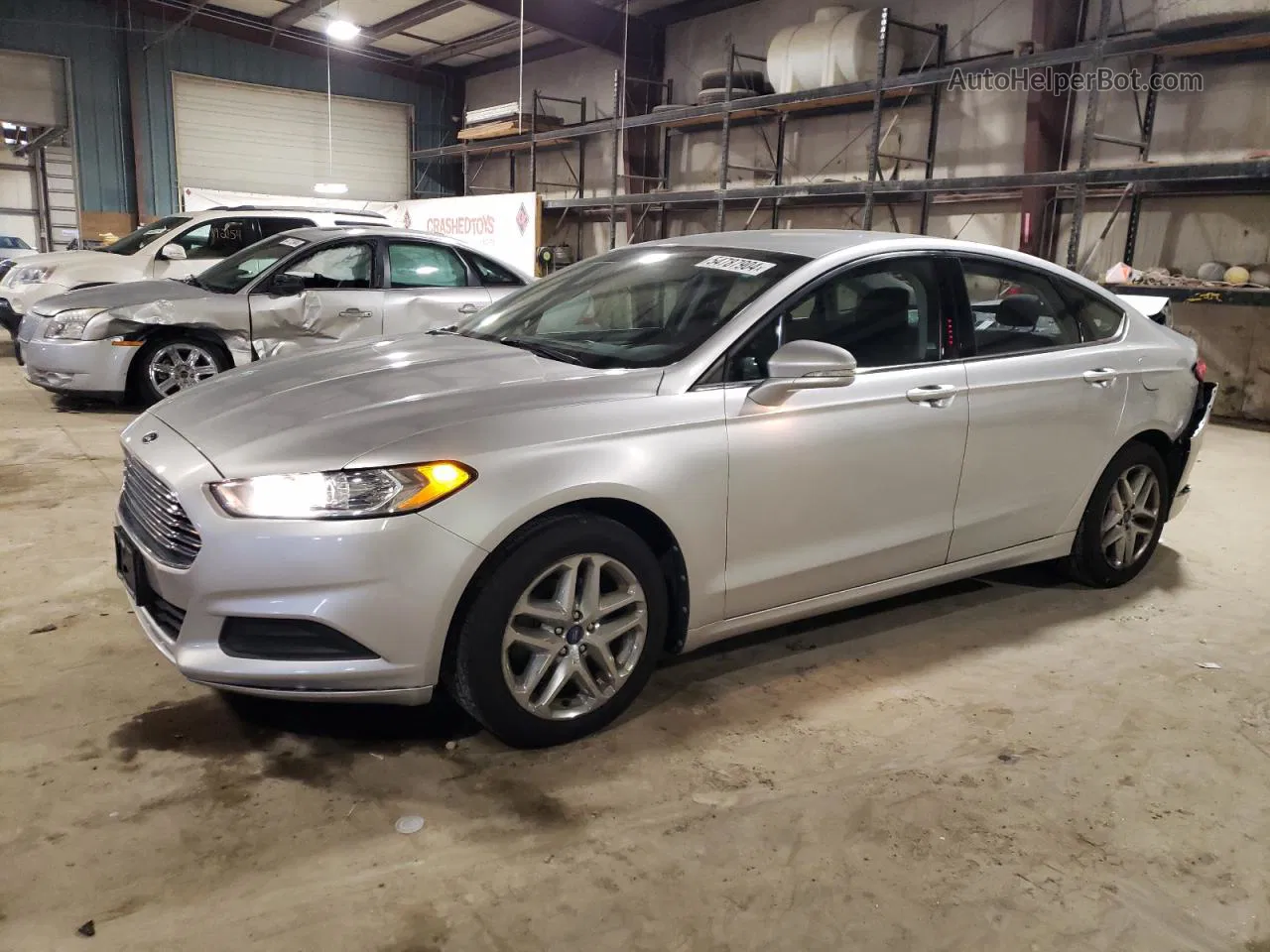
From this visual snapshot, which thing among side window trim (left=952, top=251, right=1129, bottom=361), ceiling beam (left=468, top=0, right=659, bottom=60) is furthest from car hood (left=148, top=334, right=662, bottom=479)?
ceiling beam (left=468, top=0, right=659, bottom=60)

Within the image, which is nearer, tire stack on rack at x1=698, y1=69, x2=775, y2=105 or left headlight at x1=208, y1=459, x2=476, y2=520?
left headlight at x1=208, y1=459, x2=476, y2=520

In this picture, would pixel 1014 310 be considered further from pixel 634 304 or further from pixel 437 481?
pixel 437 481

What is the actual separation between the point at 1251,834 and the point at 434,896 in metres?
1.93

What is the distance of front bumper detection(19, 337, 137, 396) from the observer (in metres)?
6.68

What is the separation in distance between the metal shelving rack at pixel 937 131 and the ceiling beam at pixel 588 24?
67 centimetres

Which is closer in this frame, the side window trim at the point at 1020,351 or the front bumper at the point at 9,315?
the side window trim at the point at 1020,351

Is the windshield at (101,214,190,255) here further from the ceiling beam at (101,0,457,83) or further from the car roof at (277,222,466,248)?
the ceiling beam at (101,0,457,83)

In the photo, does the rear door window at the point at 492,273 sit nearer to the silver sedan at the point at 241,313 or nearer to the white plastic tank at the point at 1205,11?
the silver sedan at the point at 241,313

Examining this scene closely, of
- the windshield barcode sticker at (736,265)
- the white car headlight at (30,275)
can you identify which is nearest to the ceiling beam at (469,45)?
the white car headlight at (30,275)

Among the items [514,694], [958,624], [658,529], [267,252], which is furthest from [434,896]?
[267,252]

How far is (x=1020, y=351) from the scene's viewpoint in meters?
3.38

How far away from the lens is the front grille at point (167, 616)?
236cm

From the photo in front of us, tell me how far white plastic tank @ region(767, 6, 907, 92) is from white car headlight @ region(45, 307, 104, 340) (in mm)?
7587

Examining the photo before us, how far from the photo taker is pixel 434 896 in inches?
77.1
